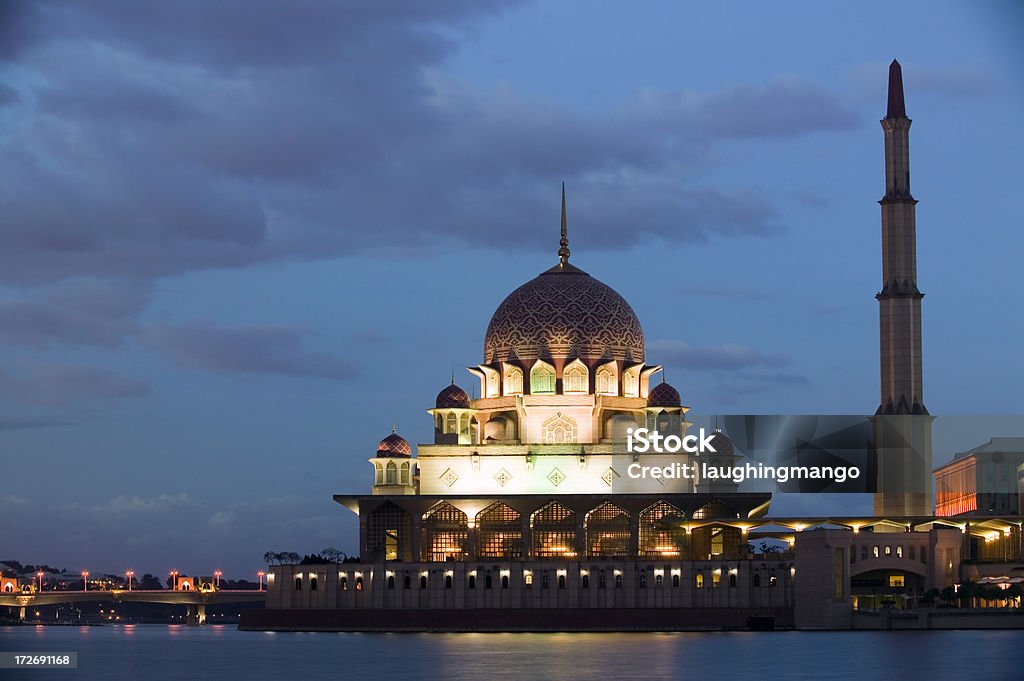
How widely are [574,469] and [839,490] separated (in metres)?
15.5

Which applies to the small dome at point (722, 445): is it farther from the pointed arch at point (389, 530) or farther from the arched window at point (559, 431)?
the pointed arch at point (389, 530)

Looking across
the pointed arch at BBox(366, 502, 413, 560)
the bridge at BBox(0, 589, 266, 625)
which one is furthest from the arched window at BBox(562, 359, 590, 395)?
the bridge at BBox(0, 589, 266, 625)

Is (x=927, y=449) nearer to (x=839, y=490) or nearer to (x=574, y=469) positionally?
(x=839, y=490)

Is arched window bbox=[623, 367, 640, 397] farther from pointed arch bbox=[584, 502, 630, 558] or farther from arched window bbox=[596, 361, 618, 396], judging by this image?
pointed arch bbox=[584, 502, 630, 558]

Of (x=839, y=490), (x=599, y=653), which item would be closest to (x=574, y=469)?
(x=839, y=490)

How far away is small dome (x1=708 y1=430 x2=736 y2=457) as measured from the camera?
118250 mm

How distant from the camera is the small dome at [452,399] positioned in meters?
120

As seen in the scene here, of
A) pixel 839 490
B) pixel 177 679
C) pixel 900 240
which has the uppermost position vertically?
pixel 900 240

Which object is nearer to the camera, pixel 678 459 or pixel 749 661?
pixel 749 661

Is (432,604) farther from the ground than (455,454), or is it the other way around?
(455,454)

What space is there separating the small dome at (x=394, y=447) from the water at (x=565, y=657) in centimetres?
1412

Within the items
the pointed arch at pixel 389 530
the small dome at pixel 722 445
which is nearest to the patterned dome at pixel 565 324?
the small dome at pixel 722 445

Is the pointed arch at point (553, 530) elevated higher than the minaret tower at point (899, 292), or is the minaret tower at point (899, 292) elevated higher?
the minaret tower at point (899, 292)

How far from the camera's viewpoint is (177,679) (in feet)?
243
